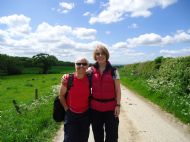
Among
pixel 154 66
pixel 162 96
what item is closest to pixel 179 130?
pixel 162 96

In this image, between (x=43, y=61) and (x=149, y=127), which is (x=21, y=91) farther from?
(x=43, y=61)

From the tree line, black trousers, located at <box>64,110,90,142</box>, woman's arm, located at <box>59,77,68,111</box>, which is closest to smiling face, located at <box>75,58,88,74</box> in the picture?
woman's arm, located at <box>59,77,68,111</box>

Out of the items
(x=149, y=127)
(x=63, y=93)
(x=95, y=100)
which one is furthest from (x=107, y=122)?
(x=149, y=127)

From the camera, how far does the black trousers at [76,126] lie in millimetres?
7285

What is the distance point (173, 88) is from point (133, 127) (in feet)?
28.0

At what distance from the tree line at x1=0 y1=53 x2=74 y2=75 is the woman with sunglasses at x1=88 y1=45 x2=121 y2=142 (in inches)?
3140

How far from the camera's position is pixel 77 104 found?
7.23 metres

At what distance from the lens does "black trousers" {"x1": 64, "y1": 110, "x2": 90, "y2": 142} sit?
7285 mm

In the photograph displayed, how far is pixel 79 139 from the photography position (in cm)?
737

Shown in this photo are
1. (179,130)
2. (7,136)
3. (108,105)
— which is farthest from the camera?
(179,130)

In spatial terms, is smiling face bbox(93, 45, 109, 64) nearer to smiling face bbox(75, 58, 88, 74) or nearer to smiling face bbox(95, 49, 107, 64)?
smiling face bbox(95, 49, 107, 64)

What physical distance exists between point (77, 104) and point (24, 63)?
Result: 95.6 meters

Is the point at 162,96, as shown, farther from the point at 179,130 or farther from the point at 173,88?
the point at 179,130

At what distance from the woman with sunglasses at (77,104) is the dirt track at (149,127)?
332cm
